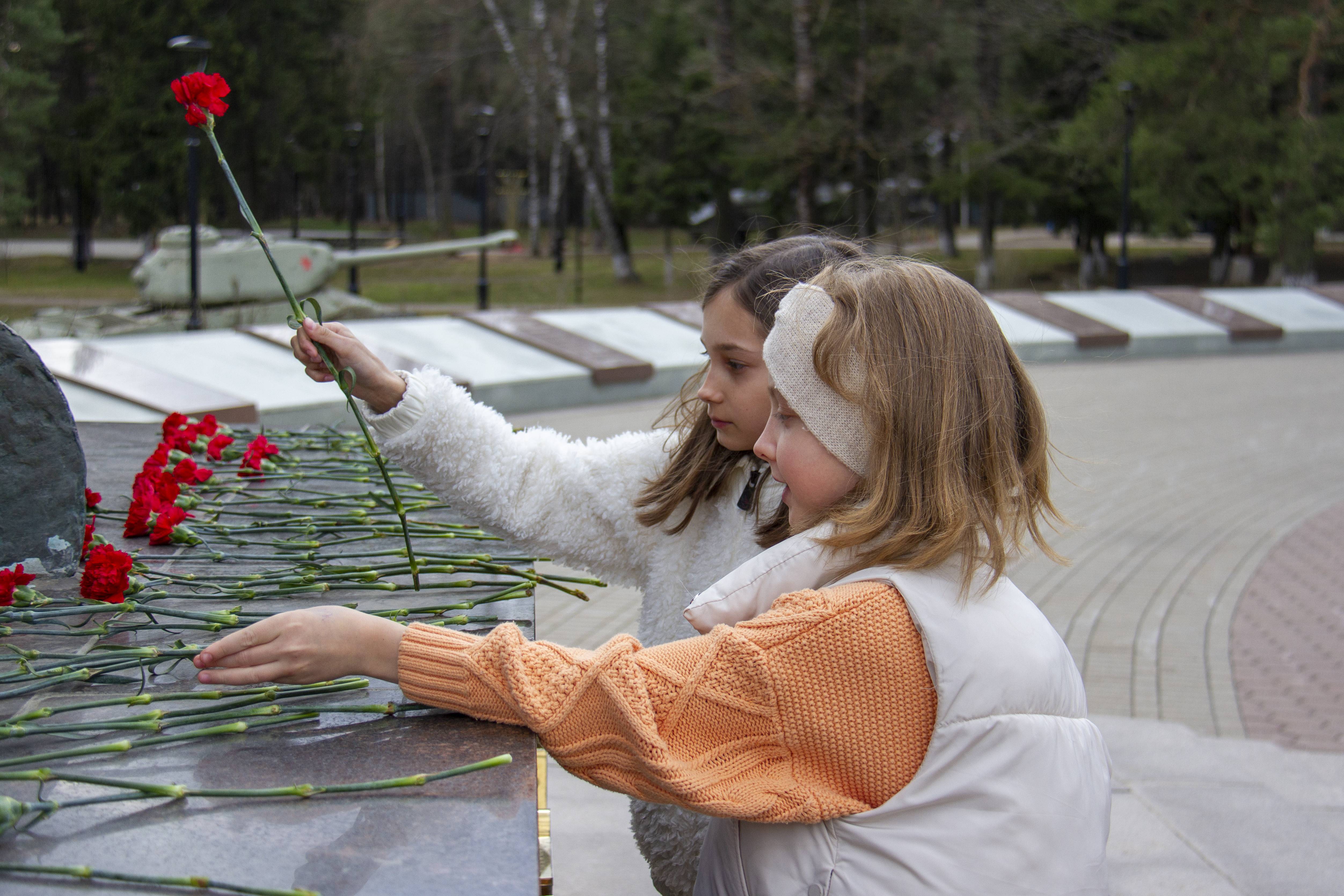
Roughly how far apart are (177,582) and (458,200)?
46.6 meters

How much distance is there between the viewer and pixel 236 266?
15188 mm

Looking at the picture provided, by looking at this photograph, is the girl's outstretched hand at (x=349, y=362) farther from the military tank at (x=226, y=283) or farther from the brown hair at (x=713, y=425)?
the military tank at (x=226, y=283)

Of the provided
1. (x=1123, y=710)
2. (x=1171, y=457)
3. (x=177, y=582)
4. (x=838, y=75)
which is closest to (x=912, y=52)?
(x=838, y=75)

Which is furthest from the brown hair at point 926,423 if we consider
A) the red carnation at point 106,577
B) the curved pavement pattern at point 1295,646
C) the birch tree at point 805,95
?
the birch tree at point 805,95

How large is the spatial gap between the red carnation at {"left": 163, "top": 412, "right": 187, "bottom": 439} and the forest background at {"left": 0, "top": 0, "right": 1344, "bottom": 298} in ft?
60.3

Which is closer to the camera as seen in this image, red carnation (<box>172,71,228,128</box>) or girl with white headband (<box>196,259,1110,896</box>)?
girl with white headband (<box>196,259,1110,896</box>)

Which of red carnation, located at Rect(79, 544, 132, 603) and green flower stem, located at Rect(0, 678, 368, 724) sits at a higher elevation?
red carnation, located at Rect(79, 544, 132, 603)

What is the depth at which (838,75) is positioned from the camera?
934 inches

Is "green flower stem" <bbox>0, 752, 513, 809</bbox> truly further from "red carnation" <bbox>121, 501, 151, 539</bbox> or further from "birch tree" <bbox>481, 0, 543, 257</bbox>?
"birch tree" <bbox>481, 0, 543, 257</bbox>

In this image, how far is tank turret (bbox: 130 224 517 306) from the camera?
14.9 m

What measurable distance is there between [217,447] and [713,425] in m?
1.31

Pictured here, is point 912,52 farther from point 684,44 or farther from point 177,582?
point 177,582

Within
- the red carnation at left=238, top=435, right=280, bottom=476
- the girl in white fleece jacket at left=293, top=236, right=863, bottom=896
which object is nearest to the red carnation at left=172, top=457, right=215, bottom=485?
the red carnation at left=238, top=435, right=280, bottom=476

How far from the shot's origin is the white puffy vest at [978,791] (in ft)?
4.21
